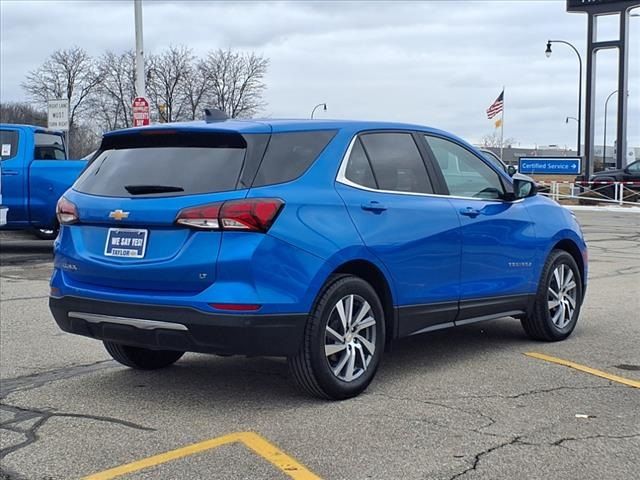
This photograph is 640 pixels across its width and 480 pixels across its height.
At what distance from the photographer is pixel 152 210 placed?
4926 mm

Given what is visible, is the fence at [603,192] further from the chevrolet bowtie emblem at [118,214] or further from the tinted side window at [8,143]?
the chevrolet bowtie emblem at [118,214]

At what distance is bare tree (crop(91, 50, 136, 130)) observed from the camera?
55844mm

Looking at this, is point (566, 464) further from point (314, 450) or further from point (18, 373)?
point (18, 373)

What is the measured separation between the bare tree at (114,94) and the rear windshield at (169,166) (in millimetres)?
51682

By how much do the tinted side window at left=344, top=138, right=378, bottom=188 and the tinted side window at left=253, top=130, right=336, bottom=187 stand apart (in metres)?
0.21

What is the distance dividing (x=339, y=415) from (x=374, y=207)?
135cm

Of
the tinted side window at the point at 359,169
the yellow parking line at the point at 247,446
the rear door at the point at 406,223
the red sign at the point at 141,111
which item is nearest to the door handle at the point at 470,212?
the rear door at the point at 406,223

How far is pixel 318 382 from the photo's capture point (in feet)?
16.6

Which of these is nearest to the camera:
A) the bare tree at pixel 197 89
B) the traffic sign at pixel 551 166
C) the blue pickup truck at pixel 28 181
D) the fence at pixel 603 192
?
the blue pickup truck at pixel 28 181

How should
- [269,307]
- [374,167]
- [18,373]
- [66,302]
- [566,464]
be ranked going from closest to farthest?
[566,464], [269,307], [66,302], [374,167], [18,373]

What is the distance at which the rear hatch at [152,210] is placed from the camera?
15.8 feet

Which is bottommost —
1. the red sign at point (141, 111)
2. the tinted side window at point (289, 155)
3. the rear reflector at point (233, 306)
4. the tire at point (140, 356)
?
the tire at point (140, 356)

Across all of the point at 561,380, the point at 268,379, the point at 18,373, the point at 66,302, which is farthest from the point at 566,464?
the point at 18,373

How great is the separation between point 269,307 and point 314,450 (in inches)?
33.6
